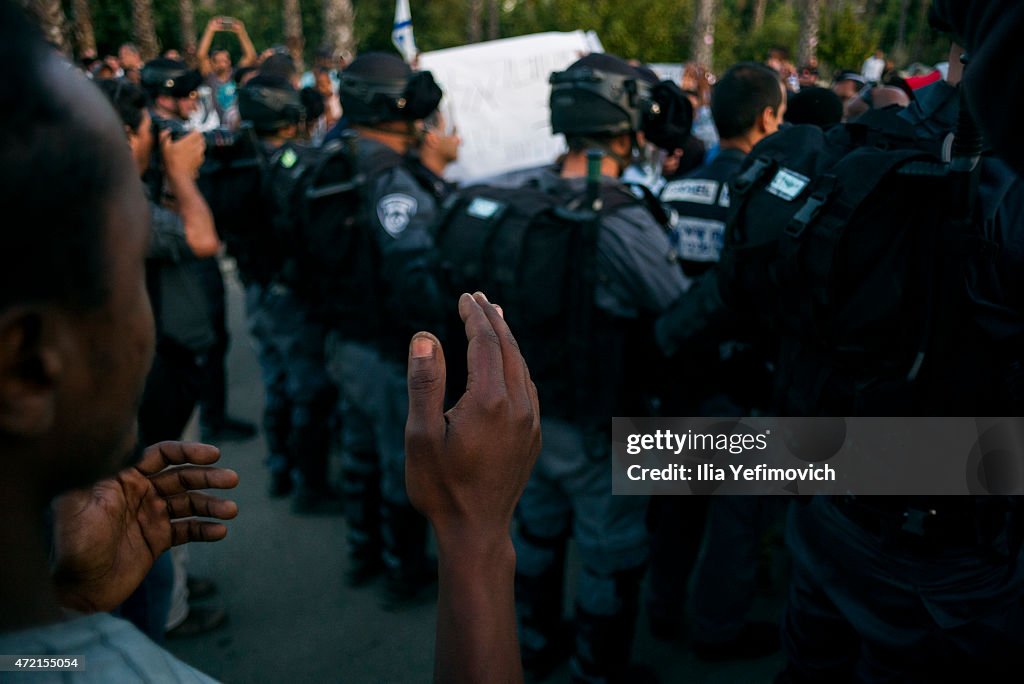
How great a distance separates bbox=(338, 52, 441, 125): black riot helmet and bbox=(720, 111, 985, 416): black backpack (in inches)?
76.7

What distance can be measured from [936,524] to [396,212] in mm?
2342

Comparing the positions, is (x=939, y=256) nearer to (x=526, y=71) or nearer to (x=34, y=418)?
(x=34, y=418)

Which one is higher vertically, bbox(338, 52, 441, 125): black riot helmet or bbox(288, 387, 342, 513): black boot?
bbox(338, 52, 441, 125): black riot helmet

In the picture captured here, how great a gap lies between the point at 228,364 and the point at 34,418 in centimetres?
625

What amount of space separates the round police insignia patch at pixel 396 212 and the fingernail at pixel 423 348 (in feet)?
7.89

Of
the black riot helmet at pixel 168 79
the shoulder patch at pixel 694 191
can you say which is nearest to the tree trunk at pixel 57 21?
the black riot helmet at pixel 168 79

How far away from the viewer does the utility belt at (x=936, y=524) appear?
1766 millimetres

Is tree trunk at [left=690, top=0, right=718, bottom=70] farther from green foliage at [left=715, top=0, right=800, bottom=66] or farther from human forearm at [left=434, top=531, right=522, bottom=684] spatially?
human forearm at [left=434, top=531, right=522, bottom=684]

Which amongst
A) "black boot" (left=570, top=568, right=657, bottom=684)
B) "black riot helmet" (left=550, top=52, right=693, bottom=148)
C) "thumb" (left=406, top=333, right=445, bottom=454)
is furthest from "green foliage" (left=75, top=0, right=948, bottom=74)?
"thumb" (left=406, top=333, right=445, bottom=454)

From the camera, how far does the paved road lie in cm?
309

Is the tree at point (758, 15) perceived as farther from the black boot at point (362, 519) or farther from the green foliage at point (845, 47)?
the black boot at point (362, 519)

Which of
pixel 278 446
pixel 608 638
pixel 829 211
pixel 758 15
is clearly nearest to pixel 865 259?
pixel 829 211

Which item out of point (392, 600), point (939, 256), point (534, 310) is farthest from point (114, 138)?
point (392, 600)

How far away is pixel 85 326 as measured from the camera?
679mm
